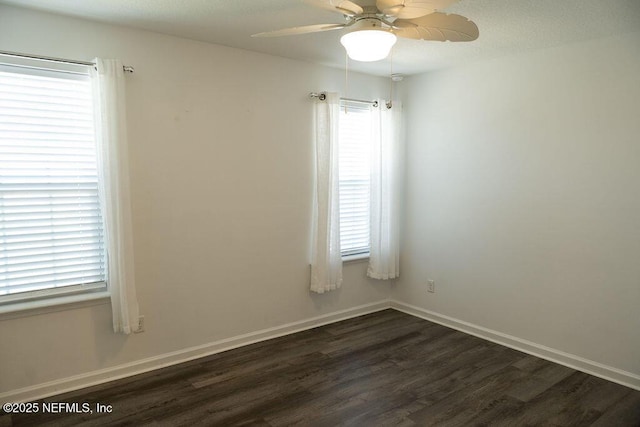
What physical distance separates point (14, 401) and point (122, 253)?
112cm

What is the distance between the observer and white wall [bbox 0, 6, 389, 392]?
2.89 metres

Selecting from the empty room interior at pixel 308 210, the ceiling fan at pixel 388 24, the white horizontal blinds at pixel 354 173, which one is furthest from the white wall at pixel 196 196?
the ceiling fan at pixel 388 24

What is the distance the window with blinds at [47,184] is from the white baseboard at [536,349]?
3.10 meters

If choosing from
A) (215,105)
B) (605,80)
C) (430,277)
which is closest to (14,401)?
(215,105)

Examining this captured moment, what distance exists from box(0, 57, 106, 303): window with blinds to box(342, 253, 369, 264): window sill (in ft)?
7.42

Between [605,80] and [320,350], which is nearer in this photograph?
[605,80]

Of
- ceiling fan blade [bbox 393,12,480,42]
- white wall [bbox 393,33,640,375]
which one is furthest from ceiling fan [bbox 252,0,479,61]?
white wall [bbox 393,33,640,375]

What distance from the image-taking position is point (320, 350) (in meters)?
3.69

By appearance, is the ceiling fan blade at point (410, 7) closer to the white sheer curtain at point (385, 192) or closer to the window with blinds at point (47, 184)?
the window with blinds at point (47, 184)

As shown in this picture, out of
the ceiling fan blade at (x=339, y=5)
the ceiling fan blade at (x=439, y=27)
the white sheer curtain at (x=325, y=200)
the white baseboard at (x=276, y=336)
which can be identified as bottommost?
the white baseboard at (x=276, y=336)

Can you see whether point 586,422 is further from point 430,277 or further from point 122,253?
point 122,253

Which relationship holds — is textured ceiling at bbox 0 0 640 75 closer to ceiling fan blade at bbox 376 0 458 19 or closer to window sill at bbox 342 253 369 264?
ceiling fan blade at bbox 376 0 458 19

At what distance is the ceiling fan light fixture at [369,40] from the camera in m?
1.96

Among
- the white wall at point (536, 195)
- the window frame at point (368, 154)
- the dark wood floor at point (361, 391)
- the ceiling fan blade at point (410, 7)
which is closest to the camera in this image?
the ceiling fan blade at point (410, 7)
